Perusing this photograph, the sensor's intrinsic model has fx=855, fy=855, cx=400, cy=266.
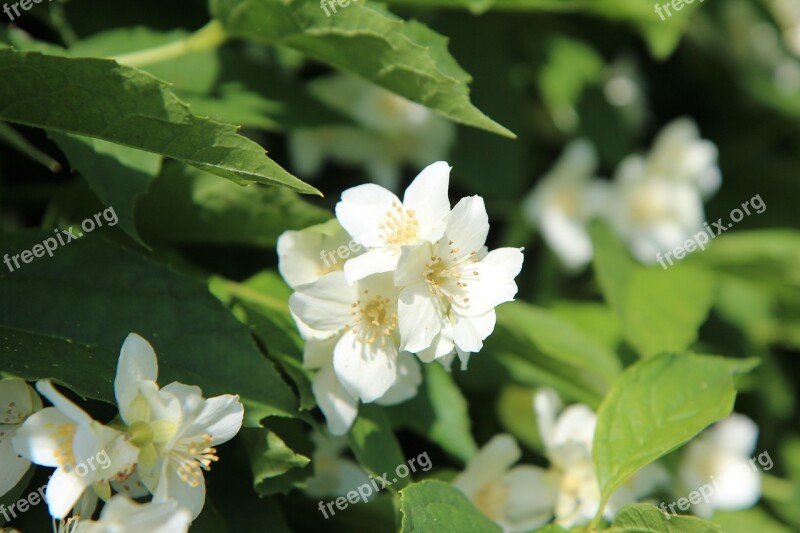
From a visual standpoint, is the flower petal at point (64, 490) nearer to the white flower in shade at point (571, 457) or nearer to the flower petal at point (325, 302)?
the flower petal at point (325, 302)

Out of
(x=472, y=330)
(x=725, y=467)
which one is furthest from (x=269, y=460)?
(x=725, y=467)

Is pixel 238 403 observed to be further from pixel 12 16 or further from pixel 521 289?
pixel 521 289

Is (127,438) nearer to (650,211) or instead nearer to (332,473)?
(332,473)

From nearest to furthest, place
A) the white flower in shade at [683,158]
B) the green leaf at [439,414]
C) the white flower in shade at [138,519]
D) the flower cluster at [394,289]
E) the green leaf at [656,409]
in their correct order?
the white flower in shade at [138,519], the flower cluster at [394,289], the green leaf at [656,409], the green leaf at [439,414], the white flower in shade at [683,158]

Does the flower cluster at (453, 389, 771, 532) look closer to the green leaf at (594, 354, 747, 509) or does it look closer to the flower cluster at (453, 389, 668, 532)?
the flower cluster at (453, 389, 668, 532)

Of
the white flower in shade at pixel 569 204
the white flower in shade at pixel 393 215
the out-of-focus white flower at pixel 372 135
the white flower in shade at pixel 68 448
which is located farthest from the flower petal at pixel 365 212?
the white flower in shade at pixel 569 204

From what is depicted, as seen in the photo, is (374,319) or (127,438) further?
(374,319)

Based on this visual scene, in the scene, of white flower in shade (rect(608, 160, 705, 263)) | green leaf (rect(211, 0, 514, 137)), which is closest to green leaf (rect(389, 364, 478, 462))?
green leaf (rect(211, 0, 514, 137))
